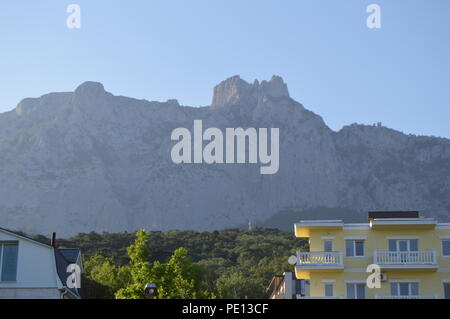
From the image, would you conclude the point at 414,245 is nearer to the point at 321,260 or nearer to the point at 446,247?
the point at 446,247

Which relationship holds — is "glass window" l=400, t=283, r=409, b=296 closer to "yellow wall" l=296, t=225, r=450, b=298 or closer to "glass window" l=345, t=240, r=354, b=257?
"yellow wall" l=296, t=225, r=450, b=298

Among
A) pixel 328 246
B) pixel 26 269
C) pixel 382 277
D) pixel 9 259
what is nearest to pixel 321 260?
pixel 328 246

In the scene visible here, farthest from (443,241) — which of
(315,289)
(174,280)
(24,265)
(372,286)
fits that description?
(24,265)

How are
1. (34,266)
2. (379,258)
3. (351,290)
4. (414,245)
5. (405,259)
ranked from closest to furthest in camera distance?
→ (34,266)
(405,259)
(379,258)
(351,290)
(414,245)

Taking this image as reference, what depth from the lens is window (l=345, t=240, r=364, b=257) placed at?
52.9m

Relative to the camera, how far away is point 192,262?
97.2 m

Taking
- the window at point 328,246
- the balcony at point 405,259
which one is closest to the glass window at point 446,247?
the balcony at point 405,259

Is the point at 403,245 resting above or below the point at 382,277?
above

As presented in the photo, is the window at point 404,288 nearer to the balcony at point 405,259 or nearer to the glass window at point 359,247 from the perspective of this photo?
the balcony at point 405,259

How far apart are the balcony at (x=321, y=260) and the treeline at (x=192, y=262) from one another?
7.05m

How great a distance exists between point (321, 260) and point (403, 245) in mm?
6094

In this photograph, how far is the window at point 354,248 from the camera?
52916 mm

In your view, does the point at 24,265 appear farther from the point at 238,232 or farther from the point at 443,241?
the point at 238,232

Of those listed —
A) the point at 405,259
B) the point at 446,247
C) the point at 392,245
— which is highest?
the point at 392,245
